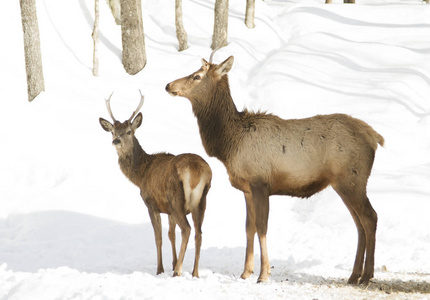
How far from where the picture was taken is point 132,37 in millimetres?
20062

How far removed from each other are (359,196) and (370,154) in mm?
570

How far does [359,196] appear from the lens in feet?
25.6

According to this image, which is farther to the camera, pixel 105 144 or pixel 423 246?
pixel 105 144

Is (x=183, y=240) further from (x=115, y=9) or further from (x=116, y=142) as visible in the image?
(x=115, y=9)

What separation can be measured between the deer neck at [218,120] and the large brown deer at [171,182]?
0.85ft

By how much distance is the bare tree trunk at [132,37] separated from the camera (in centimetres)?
1983

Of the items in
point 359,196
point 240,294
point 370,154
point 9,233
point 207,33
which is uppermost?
point 207,33

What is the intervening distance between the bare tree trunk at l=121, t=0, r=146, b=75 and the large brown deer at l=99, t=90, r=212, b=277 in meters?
Result: 11.6

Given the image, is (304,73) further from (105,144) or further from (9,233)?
(9,233)

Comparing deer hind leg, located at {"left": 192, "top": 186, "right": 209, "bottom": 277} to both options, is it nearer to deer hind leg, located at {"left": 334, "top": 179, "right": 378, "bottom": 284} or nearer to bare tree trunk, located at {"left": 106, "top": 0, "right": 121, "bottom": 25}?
deer hind leg, located at {"left": 334, "top": 179, "right": 378, "bottom": 284}

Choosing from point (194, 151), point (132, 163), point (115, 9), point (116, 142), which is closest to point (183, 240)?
point (132, 163)

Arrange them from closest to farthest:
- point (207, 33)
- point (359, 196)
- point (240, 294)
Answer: point (240, 294) → point (359, 196) → point (207, 33)

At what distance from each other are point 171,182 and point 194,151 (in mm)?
6052

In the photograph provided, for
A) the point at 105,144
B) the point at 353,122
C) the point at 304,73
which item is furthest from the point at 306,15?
the point at 353,122
